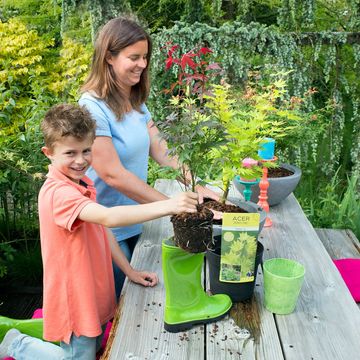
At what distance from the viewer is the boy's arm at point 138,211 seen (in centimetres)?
115

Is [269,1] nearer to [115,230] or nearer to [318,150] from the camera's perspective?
[318,150]

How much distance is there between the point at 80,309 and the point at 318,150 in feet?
12.0

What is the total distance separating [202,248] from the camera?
1.18 meters

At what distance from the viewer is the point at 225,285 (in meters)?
1.36

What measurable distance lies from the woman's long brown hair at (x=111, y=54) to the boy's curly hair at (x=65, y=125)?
442 mm

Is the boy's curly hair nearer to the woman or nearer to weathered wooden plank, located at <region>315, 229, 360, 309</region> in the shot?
the woman

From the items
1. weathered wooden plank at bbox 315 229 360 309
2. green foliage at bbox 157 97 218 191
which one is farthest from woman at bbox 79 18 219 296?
weathered wooden plank at bbox 315 229 360 309

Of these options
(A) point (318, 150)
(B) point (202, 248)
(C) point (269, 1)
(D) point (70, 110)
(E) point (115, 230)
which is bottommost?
(A) point (318, 150)

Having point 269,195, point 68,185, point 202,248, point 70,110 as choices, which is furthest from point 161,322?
point 269,195

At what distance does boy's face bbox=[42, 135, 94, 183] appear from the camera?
139 cm

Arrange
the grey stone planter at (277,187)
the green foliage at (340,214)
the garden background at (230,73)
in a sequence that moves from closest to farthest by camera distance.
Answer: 1. the grey stone planter at (277,187)
2. the garden background at (230,73)
3. the green foliage at (340,214)

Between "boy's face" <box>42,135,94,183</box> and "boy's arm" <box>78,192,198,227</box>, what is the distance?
0.63 ft

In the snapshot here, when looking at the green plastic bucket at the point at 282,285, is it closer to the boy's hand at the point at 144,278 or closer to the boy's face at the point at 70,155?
the boy's hand at the point at 144,278

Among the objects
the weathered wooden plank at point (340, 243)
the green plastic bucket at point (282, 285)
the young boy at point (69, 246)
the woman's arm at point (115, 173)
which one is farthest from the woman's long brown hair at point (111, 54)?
the weathered wooden plank at point (340, 243)
